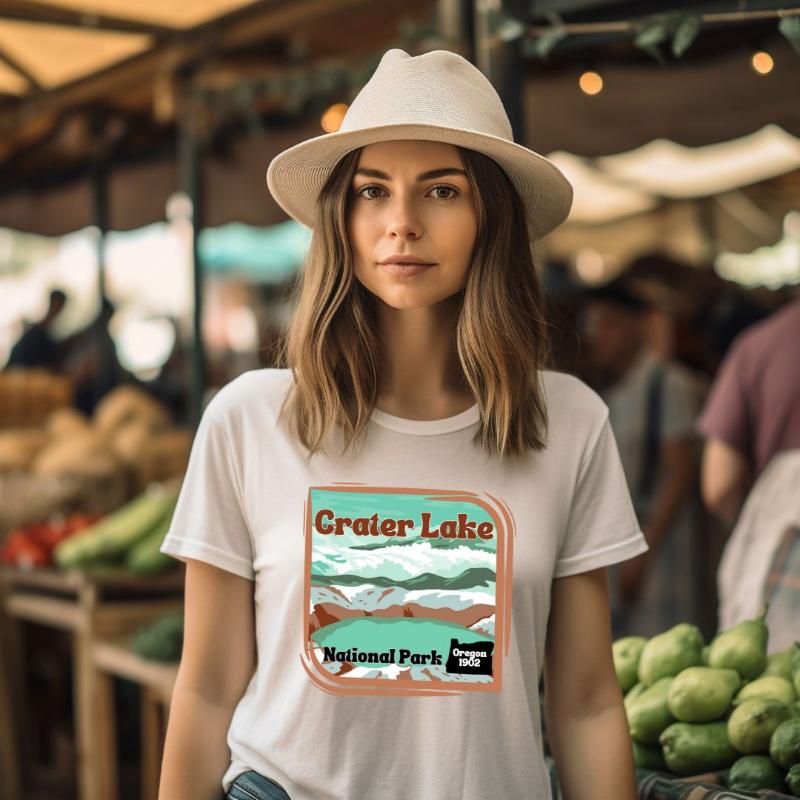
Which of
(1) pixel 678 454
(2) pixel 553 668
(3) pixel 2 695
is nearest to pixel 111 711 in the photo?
(3) pixel 2 695

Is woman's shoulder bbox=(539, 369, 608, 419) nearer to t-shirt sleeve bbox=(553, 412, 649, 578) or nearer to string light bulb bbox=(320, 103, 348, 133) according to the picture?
t-shirt sleeve bbox=(553, 412, 649, 578)

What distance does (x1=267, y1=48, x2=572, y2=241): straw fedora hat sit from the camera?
1.70 m

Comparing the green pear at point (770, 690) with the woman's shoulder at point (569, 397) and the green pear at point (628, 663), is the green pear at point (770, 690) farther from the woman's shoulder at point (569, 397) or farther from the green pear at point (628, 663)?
the woman's shoulder at point (569, 397)

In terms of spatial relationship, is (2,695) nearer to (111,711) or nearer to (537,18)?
(111,711)

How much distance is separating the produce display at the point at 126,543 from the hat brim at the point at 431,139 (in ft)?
7.62

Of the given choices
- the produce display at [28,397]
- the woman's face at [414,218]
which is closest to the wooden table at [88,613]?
the produce display at [28,397]

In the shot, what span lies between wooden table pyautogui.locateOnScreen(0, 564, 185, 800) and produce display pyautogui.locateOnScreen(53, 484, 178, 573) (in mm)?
59

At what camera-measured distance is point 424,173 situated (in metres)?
1.72

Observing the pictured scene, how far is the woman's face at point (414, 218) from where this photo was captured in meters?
1.71

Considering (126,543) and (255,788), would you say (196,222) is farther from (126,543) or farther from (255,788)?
(255,788)

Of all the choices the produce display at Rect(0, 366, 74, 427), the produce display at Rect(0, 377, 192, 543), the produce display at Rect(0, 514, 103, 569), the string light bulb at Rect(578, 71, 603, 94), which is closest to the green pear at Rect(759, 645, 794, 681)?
the string light bulb at Rect(578, 71, 603, 94)

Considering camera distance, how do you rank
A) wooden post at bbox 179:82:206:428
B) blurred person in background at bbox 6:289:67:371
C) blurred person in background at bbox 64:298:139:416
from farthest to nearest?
blurred person in background at bbox 64:298:139:416 < blurred person in background at bbox 6:289:67:371 < wooden post at bbox 179:82:206:428

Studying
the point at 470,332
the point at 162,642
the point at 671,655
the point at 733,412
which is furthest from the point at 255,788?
the point at 733,412

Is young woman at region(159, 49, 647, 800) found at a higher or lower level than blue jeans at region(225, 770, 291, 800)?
higher
